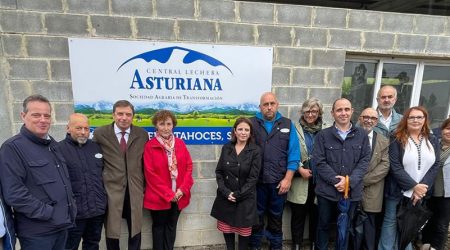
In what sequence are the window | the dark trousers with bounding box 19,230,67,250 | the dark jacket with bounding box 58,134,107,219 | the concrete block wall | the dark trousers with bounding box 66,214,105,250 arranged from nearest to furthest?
1. the dark trousers with bounding box 19,230,67,250
2. the dark jacket with bounding box 58,134,107,219
3. the dark trousers with bounding box 66,214,105,250
4. the concrete block wall
5. the window

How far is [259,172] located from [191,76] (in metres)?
1.16

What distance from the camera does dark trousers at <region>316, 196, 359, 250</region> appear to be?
8.25ft

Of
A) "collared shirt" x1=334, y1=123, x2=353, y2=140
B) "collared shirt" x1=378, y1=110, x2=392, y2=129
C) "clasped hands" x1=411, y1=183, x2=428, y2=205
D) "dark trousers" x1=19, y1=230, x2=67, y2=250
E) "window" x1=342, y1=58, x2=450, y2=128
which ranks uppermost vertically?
"window" x1=342, y1=58, x2=450, y2=128

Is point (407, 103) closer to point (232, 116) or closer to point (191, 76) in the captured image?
point (232, 116)

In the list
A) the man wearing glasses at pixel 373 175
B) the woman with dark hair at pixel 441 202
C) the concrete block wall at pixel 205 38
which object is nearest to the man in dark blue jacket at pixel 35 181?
the concrete block wall at pixel 205 38

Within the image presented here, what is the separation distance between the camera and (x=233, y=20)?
2.77 m

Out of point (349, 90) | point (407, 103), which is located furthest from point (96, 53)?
point (407, 103)

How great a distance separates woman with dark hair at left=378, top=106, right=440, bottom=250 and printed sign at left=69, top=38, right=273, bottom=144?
1310 mm

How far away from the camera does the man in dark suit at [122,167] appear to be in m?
2.33

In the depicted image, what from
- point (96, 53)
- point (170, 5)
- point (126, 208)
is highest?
point (170, 5)

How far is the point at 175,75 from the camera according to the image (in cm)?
278

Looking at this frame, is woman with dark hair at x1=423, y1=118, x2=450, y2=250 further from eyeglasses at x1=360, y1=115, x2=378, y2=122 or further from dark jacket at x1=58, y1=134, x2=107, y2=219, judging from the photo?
dark jacket at x1=58, y1=134, x2=107, y2=219

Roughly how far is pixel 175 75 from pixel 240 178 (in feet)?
3.93

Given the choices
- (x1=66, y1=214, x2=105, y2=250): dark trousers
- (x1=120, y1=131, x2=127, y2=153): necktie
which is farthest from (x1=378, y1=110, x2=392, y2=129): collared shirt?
(x1=66, y1=214, x2=105, y2=250): dark trousers
